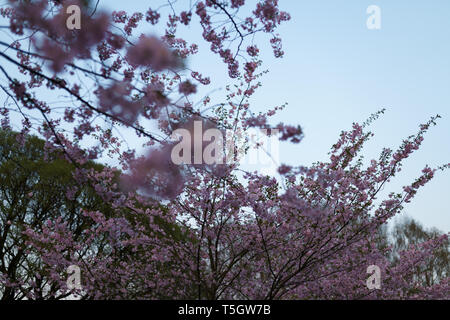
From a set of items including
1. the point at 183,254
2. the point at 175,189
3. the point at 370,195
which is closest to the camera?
the point at 175,189

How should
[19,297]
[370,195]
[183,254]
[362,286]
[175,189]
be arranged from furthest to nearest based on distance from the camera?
[19,297] < [362,286] < [183,254] < [370,195] < [175,189]

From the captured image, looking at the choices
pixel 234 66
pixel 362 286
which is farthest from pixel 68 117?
pixel 362 286

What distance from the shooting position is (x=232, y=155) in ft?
25.3

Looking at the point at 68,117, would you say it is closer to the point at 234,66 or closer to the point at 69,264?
the point at 234,66

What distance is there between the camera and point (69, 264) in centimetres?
788

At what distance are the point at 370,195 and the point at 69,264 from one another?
5.82m

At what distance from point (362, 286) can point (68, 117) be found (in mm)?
6907

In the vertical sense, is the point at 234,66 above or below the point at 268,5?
below

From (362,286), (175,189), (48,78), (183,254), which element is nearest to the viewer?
(48,78)

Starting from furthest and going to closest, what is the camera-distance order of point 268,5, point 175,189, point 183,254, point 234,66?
point 183,254, point 234,66, point 268,5, point 175,189
